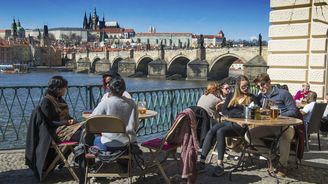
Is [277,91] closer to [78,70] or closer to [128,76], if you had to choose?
[128,76]

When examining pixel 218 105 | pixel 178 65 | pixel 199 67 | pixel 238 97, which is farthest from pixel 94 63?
pixel 238 97

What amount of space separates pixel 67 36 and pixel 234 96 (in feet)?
503

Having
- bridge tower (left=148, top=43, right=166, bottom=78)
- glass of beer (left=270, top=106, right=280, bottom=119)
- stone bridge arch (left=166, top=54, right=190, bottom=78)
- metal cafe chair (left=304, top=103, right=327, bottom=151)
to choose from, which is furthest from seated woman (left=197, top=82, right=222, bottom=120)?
stone bridge arch (left=166, top=54, right=190, bottom=78)

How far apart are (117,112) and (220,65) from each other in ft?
183

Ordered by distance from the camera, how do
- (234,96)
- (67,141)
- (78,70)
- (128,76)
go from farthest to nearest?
(78,70) → (128,76) → (234,96) → (67,141)

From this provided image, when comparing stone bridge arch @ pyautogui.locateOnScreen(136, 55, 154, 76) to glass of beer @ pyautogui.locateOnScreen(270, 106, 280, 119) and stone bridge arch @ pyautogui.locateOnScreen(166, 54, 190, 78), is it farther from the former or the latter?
glass of beer @ pyautogui.locateOnScreen(270, 106, 280, 119)

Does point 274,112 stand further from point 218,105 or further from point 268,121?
point 218,105

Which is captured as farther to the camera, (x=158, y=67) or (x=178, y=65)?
(x=178, y=65)

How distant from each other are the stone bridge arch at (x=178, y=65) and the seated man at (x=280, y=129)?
188 feet

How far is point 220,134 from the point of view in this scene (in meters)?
4.61

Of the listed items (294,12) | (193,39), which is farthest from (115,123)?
(193,39)

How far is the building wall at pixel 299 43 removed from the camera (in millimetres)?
7312

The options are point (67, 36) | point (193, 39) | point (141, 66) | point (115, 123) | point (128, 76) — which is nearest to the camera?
point (115, 123)

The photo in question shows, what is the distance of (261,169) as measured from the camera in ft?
16.3
